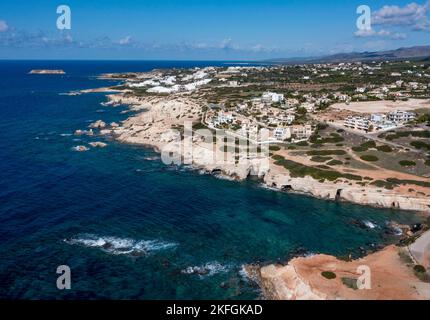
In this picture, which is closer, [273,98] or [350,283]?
[350,283]

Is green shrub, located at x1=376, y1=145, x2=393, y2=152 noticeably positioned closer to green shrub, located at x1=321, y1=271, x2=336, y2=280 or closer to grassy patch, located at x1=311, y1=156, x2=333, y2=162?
grassy patch, located at x1=311, y1=156, x2=333, y2=162

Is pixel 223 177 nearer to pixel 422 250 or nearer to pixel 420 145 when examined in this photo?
pixel 422 250

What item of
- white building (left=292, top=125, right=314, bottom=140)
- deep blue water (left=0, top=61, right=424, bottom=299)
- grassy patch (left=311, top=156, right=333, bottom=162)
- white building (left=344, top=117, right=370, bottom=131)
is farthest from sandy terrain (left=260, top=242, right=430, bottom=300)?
white building (left=344, top=117, right=370, bottom=131)

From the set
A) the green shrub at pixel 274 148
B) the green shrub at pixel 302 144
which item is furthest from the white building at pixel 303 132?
the green shrub at pixel 274 148

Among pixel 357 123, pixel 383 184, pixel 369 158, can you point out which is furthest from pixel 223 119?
pixel 383 184
